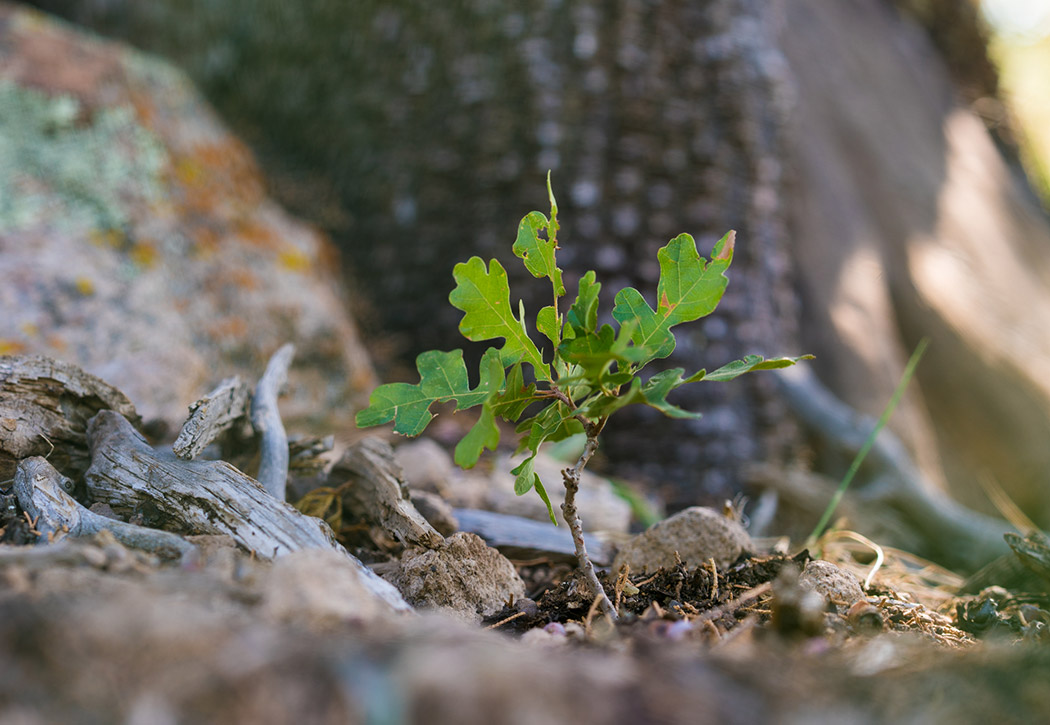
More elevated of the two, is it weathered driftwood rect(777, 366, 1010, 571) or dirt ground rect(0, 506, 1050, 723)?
dirt ground rect(0, 506, 1050, 723)

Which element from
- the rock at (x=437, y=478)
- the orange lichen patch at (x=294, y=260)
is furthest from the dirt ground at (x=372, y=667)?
the orange lichen patch at (x=294, y=260)

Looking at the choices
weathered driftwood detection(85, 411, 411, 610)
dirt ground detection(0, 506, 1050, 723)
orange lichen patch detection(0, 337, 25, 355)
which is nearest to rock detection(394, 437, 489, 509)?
weathered driftwood detection(85, 411, 411, 610)

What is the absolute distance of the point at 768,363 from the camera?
0.92 metres

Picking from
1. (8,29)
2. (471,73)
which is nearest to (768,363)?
(471,73)

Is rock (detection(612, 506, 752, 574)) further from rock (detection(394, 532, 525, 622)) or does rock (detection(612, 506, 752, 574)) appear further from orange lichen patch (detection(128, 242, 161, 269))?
orange lichen patch (detection(128, 242, 161, 269))

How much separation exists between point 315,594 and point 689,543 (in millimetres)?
759

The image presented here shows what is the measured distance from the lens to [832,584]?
A: 42.3 inches

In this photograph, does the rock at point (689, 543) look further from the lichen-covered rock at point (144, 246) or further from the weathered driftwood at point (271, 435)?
the lichen-covered rock at point (144, 246)

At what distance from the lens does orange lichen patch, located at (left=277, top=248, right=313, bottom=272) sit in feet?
8.91

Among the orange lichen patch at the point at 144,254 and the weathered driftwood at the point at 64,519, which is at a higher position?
the orange lichen patch at the point at 144,254

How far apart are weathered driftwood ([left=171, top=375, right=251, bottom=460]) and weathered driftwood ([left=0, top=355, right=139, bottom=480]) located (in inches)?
7.5

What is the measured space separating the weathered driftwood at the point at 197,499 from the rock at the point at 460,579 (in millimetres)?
109

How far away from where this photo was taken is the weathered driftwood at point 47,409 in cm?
113

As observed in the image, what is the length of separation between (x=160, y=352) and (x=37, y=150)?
95 cm
